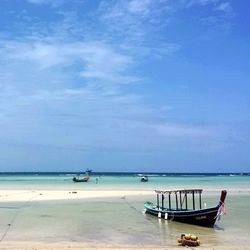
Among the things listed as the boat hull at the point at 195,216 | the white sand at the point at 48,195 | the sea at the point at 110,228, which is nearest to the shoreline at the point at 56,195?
the white sand at the point at 48,195

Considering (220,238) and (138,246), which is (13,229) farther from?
(220,238)

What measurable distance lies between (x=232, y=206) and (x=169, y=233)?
15.4 m

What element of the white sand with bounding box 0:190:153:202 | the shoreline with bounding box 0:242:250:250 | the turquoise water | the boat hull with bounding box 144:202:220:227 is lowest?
the shoreline with bounding box 0:242:250:250

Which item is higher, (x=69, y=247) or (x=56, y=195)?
(x=56, y=195)

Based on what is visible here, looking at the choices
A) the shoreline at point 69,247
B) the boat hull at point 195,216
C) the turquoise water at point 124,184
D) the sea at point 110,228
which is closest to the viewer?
the shoreline at point 69,247

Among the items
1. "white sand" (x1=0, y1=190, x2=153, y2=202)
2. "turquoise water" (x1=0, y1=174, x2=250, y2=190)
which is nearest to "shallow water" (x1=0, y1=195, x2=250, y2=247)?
"white sand" (x1=0, y1=190, x2=153, y2=202)

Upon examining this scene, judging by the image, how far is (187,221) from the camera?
86.6ft

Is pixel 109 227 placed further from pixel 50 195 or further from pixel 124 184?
pixel 124 184

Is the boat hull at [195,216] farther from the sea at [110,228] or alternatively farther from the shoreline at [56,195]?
the shoreline at [56,195]

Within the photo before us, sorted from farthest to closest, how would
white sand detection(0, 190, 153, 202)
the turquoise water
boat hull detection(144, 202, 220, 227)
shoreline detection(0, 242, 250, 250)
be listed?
1. the turquoise water
2. white sand detection(0, 190, 153, 202)
3. boat hull detection(144, 202, 220, 227)
4. shoreline detection(0, 242, 250, 250)

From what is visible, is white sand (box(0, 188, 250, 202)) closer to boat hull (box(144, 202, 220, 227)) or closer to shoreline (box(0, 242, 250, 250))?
boat hull (box(144, 202, 220, 227))

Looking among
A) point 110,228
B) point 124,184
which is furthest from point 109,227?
point 124,184

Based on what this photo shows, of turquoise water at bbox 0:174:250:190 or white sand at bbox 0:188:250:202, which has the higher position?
turquoise water at bbox 0:174:250:190

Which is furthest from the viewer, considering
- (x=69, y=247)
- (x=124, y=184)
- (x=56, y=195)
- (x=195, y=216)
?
(x=124, y=184)
